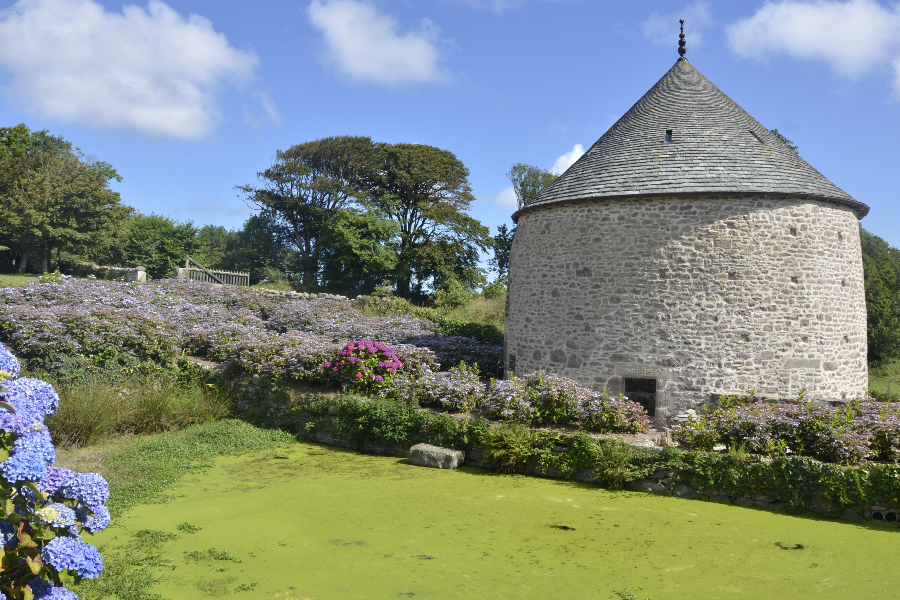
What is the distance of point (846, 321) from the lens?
1073 centimetres

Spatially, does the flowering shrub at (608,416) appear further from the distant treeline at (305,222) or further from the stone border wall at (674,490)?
the distant treeline at (305,222)

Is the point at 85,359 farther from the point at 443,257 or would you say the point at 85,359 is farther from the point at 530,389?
the point at 443,257

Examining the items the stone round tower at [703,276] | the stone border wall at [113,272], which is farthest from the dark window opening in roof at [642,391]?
the stone border wall at [113,272]

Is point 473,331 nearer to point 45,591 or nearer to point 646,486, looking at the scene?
point 646,486

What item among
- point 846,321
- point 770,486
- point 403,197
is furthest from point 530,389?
point 403,197

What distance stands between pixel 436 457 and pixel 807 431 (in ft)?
16.8

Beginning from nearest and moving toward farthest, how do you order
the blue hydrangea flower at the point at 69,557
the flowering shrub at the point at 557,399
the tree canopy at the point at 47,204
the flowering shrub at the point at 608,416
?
the blue hydrangea flower at the point at 69,557, the flowering shrub at the point at 608,416, the flowering shrub at the point at 557,399, the tree canopy at the point at 47,204

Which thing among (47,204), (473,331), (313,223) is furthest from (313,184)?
(473,331)

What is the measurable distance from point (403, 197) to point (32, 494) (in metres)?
34.5

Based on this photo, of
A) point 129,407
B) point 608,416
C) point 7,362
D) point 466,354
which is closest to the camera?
point 7,362

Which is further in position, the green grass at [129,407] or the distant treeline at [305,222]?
the distant treeline at [305,222]

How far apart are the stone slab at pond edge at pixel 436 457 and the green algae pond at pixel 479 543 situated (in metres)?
0.70

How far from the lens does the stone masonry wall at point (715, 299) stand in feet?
33.1

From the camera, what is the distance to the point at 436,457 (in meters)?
8.67
